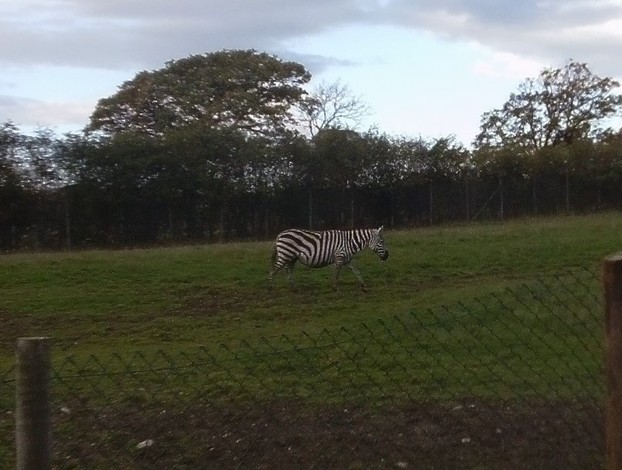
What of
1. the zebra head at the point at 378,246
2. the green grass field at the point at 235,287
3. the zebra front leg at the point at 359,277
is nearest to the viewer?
the green grass field at the point at 235,287

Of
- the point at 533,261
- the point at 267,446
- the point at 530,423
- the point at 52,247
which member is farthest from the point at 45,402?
the point at 52,247

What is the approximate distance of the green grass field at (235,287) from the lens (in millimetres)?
13680

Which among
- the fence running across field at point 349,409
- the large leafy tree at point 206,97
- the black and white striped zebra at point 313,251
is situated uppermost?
the large leafy tree at point 206,97

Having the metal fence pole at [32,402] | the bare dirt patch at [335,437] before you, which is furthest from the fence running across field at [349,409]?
the metal fence pole at [32,402]

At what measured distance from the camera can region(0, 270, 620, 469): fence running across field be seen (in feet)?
17.7

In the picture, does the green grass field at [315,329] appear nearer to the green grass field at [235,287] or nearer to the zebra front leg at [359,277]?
the green grass field at [235,287]

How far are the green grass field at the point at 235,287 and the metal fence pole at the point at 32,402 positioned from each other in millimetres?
8865

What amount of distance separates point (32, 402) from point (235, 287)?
14331 millimetres

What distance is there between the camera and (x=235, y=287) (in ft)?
57.1

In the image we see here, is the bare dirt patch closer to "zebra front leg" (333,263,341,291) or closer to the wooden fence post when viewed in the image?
the wooden fence post

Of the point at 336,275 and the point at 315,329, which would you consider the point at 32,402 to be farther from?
the point at 336,275

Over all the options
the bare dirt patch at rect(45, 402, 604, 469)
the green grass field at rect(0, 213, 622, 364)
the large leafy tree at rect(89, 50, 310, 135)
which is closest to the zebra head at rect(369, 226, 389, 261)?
the green grass field at rect(0, 213, 622, 364)

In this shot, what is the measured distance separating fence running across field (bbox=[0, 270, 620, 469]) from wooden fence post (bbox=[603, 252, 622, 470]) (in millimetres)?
221

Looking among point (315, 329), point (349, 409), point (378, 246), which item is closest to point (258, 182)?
point (378, 246)
